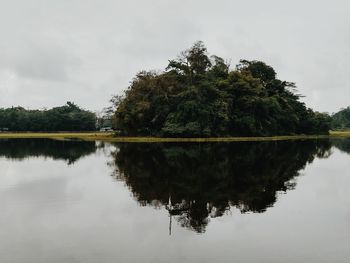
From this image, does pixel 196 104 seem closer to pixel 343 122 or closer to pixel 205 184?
pixel 205 184

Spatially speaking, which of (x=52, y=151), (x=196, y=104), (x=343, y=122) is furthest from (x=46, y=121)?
(x=343, y=122)

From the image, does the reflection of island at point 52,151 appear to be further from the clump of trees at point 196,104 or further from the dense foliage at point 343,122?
the dense foliage at point 343,122

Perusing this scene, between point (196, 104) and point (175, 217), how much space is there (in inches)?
2320

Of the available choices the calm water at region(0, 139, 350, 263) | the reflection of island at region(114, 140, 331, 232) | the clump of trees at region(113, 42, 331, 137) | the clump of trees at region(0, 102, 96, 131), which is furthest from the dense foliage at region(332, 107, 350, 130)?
the calm water at region(0, 139, 350, 263)

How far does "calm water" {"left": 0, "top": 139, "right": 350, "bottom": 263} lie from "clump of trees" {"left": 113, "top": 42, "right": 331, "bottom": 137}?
47.0 metres

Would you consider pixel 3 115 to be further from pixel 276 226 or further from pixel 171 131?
pixel 276 226

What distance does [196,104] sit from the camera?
238 feet

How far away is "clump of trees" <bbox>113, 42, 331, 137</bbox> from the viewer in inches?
2886

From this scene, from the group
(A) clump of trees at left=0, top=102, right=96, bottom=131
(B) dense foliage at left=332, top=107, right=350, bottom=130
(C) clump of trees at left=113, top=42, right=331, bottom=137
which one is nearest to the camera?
(C) clump of trees at left=113, top=42, right=331, bottom=137

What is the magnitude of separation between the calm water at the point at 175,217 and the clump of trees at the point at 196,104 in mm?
46982

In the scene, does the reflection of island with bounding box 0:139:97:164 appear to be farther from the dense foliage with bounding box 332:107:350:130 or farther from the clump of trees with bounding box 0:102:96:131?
the dense foliage with bounding box 332:107:350:130

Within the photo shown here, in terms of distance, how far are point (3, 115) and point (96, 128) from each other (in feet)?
103

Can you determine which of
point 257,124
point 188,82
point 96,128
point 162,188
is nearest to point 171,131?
point 188,82

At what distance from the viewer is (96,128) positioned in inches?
5610
